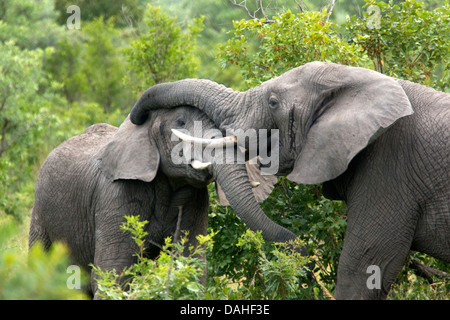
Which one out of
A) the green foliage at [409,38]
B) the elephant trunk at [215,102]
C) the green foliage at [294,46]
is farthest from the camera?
the green foliage at [409,38]

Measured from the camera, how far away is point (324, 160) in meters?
5.48

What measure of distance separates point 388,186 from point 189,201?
1911 mm

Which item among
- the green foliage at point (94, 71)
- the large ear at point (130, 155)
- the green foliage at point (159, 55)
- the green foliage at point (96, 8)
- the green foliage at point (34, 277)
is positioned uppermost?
the green foliage at point (96, 8)

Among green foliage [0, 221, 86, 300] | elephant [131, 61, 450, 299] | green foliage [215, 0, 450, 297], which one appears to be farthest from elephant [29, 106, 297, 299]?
green foliage [0, 221, 86, 300]

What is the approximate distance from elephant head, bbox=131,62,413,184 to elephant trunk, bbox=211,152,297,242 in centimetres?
31

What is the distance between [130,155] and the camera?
20.7ft

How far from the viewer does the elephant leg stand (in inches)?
210

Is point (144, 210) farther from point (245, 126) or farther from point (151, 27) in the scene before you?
point (151, 27)

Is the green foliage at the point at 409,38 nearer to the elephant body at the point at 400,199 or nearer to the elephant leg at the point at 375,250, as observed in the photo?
the elephant body at the point at 400,199

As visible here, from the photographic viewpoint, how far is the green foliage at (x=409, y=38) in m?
7.61

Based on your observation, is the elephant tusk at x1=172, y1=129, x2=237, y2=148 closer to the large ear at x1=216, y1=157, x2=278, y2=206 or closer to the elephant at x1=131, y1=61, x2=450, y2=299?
the elephant at x1=131, y1=61, x2=450, y2=299

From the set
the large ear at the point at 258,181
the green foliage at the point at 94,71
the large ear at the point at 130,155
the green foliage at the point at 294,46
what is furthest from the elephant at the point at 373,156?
the green foliage at the point at 94,71

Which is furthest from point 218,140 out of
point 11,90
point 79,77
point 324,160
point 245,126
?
point 79,77
